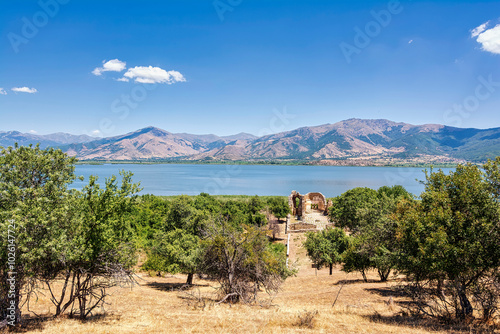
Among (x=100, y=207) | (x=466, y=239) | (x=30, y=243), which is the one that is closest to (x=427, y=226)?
(x=466, y=239)

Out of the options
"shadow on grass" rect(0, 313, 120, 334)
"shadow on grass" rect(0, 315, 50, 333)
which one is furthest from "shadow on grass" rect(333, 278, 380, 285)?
"shadow on grass" rect(0, 315, 50, 333)

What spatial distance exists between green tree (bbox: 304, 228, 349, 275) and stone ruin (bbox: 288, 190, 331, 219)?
31161 millimetres

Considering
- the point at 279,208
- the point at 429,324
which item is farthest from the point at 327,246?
the point at 279,208

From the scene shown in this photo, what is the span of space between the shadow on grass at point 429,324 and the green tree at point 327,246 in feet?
54.5

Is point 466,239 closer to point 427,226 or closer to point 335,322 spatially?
point 427,226

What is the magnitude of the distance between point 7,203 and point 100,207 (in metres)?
3.30

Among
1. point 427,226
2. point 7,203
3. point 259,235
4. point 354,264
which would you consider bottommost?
point 354,264

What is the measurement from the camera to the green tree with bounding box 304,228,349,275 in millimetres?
31875

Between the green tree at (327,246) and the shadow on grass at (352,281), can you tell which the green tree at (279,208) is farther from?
the shadow on grass at (352,281)

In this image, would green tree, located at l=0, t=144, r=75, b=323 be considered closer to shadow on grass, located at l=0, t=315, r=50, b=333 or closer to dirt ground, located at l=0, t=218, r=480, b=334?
shadow on grass, located at l=0, t=315, r=50, b=333

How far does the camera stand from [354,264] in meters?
26.2

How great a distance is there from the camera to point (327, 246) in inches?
1265

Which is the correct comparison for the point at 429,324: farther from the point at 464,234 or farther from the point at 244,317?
the point at 244,317

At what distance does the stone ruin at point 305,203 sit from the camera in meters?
67.8
